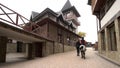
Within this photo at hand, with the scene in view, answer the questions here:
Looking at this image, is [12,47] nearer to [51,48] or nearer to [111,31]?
[51,48]

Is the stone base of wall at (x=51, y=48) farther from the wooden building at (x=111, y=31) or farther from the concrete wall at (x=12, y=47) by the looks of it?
the concrete wall at (x=12, y=47)

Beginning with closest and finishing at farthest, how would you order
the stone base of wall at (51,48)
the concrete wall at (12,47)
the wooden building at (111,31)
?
1. the wooden building at (111,31)
2. the stone base of wall at (51,48)
3. the concrete wall at (12,47)

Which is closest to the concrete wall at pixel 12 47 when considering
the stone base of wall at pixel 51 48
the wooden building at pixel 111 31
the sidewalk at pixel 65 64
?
the stone base of wall at pixel 51 48

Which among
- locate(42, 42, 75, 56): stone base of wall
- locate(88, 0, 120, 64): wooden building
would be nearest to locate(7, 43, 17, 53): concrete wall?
locate(42, 42, 75, 56): stone base of wall

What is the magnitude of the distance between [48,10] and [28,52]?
9.71 m

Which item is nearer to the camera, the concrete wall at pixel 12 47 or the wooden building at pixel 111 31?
the wooden building at pixel 111 31

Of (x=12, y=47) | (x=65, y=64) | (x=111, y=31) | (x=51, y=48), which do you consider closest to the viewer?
(x=65, y=64)

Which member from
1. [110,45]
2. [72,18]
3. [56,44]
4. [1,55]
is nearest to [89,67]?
[110,45]

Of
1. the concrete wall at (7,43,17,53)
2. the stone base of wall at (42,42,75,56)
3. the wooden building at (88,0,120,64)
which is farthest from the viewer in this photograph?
the concrete wall at (7,43,17,53)

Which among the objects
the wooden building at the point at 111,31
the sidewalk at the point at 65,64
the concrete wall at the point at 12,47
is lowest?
the sidewalk at the point at 65,64

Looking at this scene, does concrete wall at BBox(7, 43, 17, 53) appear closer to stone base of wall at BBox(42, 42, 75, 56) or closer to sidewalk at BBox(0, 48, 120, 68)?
stone base of wall at BBox(42, 42, 75, 56)

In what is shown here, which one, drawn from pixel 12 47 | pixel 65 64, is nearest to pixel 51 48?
pixel 65 64

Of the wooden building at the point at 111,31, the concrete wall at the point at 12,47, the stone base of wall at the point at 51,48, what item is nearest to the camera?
the wooden building at the point at 111,31

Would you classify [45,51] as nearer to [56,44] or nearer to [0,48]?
[56,44]
